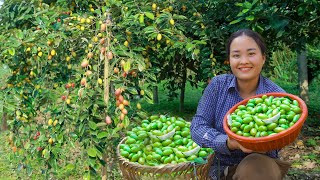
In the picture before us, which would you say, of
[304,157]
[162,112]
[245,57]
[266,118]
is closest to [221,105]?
[245,57]

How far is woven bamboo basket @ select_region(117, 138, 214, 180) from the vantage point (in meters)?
1.96

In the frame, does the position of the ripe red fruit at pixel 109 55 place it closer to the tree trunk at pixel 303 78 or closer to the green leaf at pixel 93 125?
the green leaf at pixel 93 125

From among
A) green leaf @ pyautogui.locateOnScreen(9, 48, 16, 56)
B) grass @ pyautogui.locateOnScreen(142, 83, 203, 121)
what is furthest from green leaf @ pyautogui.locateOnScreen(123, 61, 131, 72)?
grass @ pyautogui.locateOnScreen(142, 83, 203, 121)

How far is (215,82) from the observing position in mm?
2195

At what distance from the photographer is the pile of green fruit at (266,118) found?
5.76 feet

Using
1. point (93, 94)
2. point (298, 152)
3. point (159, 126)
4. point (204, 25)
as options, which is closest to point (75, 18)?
point (93, 94)

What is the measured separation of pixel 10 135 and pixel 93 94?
2.48ft

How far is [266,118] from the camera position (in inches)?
70.3

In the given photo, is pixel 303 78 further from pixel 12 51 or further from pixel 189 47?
pixel 12 51

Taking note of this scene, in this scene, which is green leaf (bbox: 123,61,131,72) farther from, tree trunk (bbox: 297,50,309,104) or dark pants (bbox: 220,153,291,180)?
tree trunk (bbox: 297,50,309,104)

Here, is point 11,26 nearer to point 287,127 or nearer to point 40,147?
point 40,147

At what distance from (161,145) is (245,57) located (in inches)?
23.5

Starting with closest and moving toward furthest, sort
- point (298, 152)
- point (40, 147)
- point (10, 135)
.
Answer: point (40, 147) → point (10, 135) → point (298, 152)

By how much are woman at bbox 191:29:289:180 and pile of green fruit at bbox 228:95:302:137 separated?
0.10m
